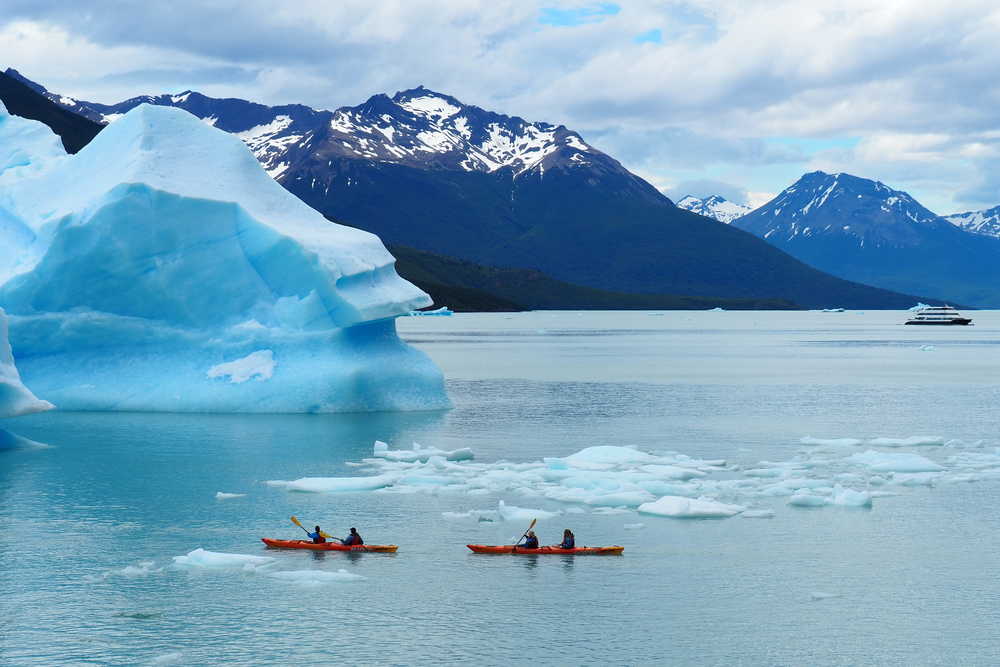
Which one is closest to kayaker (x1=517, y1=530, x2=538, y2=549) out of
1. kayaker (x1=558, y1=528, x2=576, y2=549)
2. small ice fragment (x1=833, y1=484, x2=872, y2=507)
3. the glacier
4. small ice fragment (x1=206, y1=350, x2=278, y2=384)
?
kayaker (x1=558, y1=528, x2=576, y2=549)

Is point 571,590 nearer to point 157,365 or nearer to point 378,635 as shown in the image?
point 378,635

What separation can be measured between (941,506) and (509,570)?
31.0 feet

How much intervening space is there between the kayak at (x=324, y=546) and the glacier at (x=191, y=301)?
15036 mm

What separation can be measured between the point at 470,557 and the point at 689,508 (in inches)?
189

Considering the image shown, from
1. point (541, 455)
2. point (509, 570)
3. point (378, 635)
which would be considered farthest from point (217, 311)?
point (378, 635)

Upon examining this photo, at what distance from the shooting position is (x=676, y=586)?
15367 millimetres

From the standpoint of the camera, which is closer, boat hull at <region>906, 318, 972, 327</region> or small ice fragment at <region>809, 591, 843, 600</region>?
small ice fragment at <region>809, 591, 843, 600</region>

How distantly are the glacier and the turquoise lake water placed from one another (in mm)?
1057

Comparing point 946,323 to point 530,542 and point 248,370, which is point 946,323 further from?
point 530,542

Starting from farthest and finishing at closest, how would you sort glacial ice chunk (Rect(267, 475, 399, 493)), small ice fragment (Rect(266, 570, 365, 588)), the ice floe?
1. glacial ice chunk (Rect(267, 475, 399, 493))
2. the ice floe
3. small ice fragment (Rect(266, 570, 365, 588))

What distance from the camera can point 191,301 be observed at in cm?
3372

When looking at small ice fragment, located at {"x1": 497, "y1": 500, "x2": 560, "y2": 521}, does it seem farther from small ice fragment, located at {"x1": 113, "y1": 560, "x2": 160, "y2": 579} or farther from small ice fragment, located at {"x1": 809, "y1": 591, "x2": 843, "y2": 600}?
small ice fragment, located at {"x1": 113, "y1": 560, "x2": 160, "y2": 579}

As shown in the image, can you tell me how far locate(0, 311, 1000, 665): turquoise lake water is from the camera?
1297 centimetres

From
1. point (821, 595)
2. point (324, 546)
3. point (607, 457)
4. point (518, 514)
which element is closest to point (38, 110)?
point (607, 457)
